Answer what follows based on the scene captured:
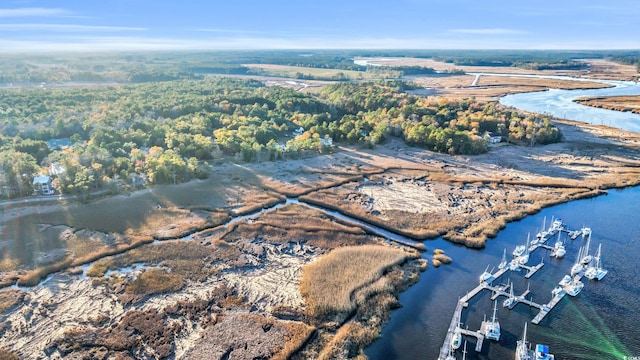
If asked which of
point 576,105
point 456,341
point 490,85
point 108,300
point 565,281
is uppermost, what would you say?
point 490,85

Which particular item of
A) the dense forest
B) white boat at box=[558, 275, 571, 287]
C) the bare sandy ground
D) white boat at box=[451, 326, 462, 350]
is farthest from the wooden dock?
the dense forest

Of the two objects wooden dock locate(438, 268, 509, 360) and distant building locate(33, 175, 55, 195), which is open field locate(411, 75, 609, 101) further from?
distant building locate(33, 175, 55, 195)

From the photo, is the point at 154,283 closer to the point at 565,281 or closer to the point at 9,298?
the point at 9,298

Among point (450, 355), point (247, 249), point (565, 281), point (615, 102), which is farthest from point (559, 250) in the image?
point (615, 102)

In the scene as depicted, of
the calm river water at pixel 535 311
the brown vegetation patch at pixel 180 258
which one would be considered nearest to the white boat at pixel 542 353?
the calm river water at pixel 535 311

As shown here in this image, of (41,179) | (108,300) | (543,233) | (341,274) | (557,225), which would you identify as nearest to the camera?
(108,300)

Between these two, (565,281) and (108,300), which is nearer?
(108,300)

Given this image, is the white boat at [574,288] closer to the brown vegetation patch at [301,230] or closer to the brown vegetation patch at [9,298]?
the brown vegetation patch at [301,230]
